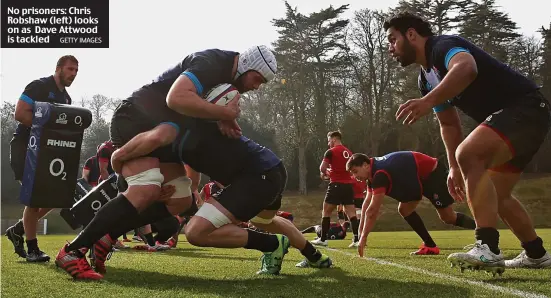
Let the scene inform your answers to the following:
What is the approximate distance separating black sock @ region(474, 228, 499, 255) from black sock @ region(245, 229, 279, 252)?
5.11ft

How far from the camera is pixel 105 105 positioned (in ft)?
159

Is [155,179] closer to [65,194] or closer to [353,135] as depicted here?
[65,194]

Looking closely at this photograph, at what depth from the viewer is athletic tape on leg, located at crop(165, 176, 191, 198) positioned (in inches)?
191

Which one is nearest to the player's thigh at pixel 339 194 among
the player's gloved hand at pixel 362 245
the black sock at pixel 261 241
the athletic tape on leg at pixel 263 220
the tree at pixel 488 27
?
the player's gloved hand at pixel 362 245

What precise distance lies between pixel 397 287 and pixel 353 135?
124 ft

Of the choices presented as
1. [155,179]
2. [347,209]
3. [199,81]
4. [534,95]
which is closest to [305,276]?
[155,179]

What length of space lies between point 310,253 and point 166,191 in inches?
55.6

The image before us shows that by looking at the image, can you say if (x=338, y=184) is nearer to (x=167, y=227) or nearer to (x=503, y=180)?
(x=167, y=227)

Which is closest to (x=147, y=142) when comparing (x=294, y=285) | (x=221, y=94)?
(x=221, y=94)

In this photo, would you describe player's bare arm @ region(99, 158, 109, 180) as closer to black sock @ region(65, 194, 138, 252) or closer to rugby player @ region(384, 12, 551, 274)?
black sock @ region(65, 194, 138, 252)

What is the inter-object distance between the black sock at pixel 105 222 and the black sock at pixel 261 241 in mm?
925

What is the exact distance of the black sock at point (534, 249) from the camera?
486 cm

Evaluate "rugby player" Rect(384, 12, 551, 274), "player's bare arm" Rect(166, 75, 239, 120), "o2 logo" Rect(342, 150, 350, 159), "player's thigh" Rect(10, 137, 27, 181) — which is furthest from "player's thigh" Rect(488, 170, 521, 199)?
"o2 logo" Rect(342, 150, 350, 159)

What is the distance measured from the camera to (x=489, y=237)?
3924mm
